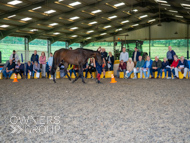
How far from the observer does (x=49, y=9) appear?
2108 cm

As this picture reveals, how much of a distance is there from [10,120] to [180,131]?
2491 millimetres

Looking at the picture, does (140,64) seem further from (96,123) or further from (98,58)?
(96,123)

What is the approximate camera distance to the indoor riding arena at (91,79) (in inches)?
135

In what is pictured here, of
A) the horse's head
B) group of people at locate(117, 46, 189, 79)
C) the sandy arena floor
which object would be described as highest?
the horse's head

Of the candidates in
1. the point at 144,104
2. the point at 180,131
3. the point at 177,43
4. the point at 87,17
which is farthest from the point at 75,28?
the point at 180,131

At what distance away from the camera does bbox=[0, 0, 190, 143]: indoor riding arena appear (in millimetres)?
3441

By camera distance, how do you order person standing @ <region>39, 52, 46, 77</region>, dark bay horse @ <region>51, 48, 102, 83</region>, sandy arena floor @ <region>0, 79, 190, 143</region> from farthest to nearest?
person standing @ <region>39, 52, 46, 77</region> < dark bay horse @ <region>51, 48, 102, 83</region> < sandy arena floor @ <region>0, 79, 190, 143</region>

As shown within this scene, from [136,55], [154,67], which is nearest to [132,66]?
[136,55]

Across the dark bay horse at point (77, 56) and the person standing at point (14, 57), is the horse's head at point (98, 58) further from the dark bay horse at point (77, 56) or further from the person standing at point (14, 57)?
the person standing at point (14, 57)

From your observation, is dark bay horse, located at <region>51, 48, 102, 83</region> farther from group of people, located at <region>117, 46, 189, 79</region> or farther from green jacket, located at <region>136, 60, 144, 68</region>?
green jacket, located at <region>136, 60, 144, 68</region>

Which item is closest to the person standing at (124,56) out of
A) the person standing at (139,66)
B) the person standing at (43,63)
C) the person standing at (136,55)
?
the person standing at (136,55)

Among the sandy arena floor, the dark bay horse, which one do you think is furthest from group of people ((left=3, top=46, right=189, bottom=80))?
the sandy arena floor

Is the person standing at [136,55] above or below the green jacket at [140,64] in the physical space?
above

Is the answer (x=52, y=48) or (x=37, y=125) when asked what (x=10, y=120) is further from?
(x=52, y=48)
